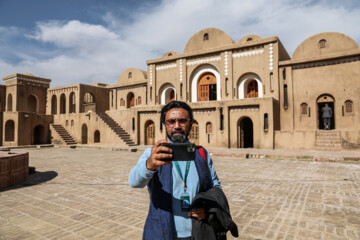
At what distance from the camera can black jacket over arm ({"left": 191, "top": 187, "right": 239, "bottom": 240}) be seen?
5.67 ft

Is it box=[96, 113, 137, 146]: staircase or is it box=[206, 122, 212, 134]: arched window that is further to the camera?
box=[96, 113, 137, 146]: staircase

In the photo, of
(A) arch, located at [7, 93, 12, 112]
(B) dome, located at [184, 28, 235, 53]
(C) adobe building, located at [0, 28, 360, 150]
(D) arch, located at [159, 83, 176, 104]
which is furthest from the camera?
(A) arch, located at [7, 93, 12, 112]

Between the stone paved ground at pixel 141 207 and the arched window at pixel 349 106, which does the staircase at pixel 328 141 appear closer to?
the arched window at pixel 349 106

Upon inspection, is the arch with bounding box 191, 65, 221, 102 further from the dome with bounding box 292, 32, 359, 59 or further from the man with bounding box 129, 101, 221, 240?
the man with bounding box 129, 101, 221, 240

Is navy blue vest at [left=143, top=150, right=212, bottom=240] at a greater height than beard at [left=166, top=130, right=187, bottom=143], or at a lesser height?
lesser

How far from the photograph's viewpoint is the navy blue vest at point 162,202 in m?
1.82

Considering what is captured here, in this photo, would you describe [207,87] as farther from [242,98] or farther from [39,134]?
[39,134]

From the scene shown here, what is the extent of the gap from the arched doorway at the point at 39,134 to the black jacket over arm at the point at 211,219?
30.0m

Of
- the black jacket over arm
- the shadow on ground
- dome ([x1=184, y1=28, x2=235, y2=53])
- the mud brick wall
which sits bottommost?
the shadow on ground

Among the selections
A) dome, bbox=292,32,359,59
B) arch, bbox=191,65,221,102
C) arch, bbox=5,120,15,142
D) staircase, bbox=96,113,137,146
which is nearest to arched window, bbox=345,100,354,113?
dome, bbox=292,32,359,59

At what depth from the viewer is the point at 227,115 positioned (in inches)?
719

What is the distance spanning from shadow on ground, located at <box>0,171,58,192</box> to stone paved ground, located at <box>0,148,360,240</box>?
0.03 m

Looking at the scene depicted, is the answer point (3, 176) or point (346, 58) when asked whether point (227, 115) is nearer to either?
A: point (346, 58)

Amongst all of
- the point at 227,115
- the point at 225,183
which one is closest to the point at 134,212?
the point at 225,183
